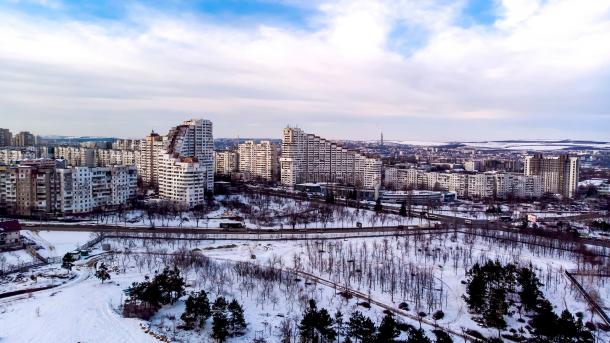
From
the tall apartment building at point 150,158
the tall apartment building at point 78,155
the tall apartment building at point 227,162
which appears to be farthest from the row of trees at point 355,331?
the tall apartment building at point 227,162

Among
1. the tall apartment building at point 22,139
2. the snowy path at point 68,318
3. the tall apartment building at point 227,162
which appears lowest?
the snowy path at point 68,318

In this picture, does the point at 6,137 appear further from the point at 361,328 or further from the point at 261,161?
the point at 361,328

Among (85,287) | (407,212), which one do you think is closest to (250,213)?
(407,212)

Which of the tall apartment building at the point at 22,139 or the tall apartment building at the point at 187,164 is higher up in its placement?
the tall apartment building at the point at 22,139

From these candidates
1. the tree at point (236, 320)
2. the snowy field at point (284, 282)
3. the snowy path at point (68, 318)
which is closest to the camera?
the snowy path at point (68, 318)

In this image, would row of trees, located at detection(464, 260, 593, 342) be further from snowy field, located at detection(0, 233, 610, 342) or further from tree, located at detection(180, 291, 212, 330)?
tree, located at detection(180, 291, 212, 330)

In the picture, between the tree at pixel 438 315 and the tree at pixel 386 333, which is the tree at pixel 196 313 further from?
the tree at pixel 438 315

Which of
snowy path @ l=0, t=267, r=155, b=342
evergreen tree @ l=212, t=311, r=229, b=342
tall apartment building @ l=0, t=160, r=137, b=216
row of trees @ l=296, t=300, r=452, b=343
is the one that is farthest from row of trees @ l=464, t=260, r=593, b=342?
tall apartment building @ l=0, t=160, r=137, b=216

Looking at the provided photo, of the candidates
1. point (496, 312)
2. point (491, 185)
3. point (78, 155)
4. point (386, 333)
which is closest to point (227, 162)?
point (78, 155)
